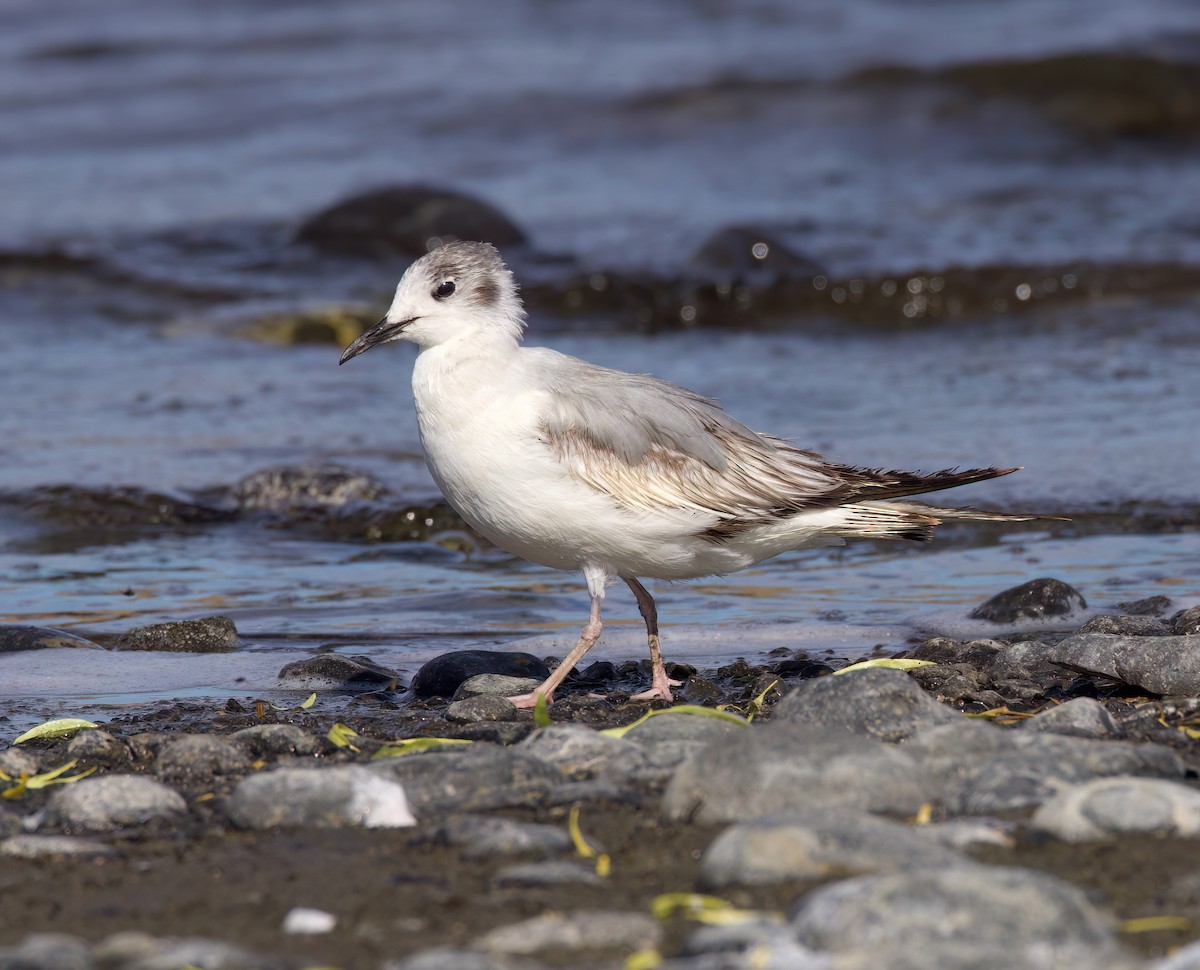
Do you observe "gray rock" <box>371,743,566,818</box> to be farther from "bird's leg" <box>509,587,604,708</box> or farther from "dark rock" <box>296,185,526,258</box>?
"dark rock" <box>296,185,526,258</box>

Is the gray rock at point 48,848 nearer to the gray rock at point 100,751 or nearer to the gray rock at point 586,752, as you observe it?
the gray rock at point 100,751

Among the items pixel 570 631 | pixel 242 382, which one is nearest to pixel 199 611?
pixel 570 631

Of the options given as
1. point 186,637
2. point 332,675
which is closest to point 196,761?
point 332,675

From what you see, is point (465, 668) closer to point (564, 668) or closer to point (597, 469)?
point (564, 668)

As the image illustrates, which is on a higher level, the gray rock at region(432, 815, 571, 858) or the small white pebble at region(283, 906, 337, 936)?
the gray rock at region(432, 815, 571, 858)

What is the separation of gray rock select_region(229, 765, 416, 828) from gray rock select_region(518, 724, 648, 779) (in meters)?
0.48

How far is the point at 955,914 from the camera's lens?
2904 millimetres

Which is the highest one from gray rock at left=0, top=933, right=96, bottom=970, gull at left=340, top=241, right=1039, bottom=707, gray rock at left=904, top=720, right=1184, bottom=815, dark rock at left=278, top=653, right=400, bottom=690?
gull at left=340, top=241, right=1039, bottom=707

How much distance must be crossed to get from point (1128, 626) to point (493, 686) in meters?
2.33

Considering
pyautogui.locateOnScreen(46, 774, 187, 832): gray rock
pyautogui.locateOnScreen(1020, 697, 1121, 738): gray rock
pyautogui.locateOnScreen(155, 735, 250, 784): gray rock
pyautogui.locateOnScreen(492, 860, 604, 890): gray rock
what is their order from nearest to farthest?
pyautogui.locateOnScreen(492, 860, 604, 890): gray rock
pyautogui.locateOnScreen(46, 774, 187, 832): gray rock
pyautogui.locateOnScreen(155, 735, 250, 784): gray rock
pyautogui.locateOnScreen(1020, 697, 1121, 738): gray rock

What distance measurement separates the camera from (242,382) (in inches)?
446

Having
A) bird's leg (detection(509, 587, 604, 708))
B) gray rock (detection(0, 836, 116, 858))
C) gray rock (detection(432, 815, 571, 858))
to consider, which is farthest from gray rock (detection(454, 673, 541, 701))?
gray rock (detection(0, 836, 116, 858))

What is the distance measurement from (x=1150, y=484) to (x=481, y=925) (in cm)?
592

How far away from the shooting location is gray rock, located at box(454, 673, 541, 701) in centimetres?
547
